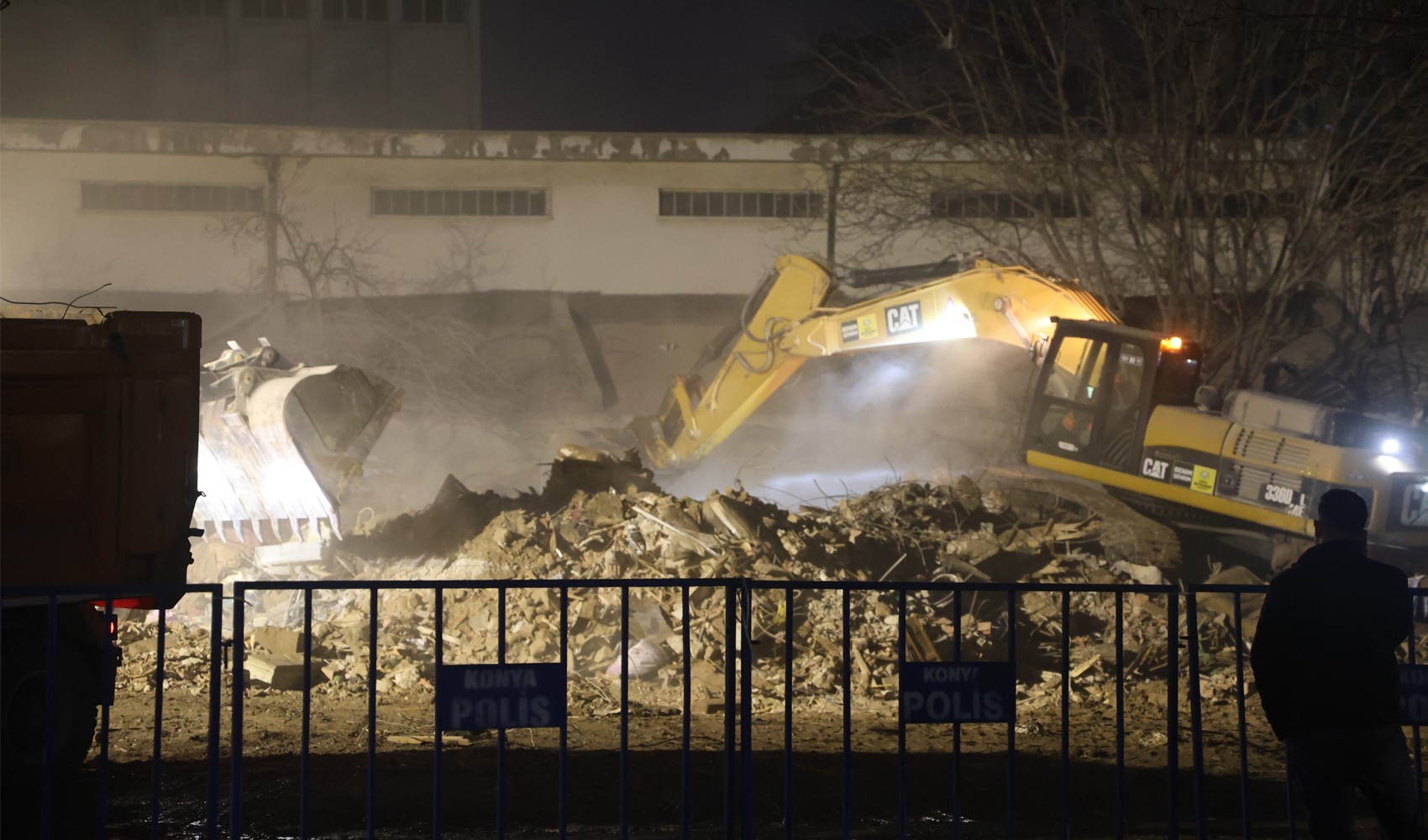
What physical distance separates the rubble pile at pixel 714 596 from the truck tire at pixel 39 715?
2373 mm

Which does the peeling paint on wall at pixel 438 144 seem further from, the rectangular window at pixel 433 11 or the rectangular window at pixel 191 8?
the rectangular window at pixel 433 11

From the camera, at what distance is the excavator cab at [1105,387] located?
10781 millimetres

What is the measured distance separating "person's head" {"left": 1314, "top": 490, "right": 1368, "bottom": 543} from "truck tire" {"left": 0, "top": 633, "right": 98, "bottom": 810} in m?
5.32

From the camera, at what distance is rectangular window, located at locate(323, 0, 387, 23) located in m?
22.8

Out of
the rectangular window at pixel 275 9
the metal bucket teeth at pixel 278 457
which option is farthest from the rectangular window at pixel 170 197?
the metal bucket teeth at pixel 278 457

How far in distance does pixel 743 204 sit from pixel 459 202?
181 inches

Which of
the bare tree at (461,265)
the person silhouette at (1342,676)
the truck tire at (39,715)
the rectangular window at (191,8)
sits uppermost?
the rectangular window at (191,8)

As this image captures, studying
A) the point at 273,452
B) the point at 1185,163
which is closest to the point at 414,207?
the point at 273,452

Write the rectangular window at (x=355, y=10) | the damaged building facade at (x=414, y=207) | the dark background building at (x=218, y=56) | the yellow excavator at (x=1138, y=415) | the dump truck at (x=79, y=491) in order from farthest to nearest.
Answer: the rectangular window at (x=355, y=10) → the dark background building at (x=218, y=56) → the damaged building facade at (x=414, y=207) → the yellow excavator at (x=1138, y=415) → the dump truck at (x=79, y=491)

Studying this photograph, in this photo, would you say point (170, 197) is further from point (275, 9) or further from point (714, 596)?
point (714, 596)

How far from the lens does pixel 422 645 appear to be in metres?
9.42

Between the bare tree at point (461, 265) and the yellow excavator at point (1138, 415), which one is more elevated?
the bare tree at point (461, 265)

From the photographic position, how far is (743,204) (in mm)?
19000

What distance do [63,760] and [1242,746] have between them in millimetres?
5632
